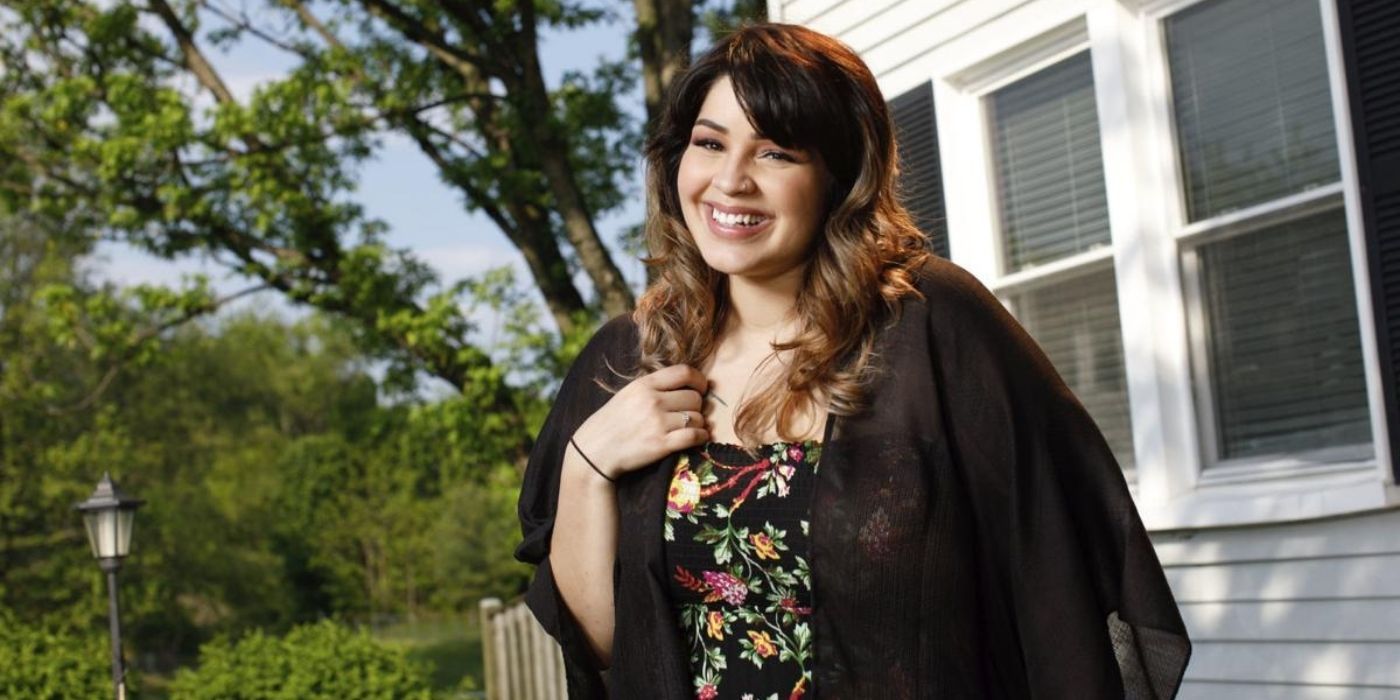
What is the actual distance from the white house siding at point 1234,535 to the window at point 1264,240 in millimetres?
103

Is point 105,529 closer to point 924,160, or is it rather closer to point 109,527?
point 109,527

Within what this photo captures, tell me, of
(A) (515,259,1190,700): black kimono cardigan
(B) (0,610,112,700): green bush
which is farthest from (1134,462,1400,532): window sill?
(B) (0,610,112,700): green bush

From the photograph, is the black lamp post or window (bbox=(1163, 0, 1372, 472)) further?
the black lamp post

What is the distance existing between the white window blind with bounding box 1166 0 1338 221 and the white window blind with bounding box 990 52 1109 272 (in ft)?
1.27

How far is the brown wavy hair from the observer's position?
206cm

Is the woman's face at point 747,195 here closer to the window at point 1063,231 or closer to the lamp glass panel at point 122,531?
the window at point 1063,231

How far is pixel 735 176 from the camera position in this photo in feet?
6.91

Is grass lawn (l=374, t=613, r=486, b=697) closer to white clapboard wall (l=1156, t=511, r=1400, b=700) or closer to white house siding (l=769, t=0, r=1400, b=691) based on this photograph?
white house siding (l=769, t=0, r=1400, b=691)

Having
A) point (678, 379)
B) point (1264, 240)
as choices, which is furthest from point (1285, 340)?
point (678, 379)

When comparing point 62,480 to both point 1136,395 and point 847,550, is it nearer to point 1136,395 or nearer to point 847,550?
point 1136,395

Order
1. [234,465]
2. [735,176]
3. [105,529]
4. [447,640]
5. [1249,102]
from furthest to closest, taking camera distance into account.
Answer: [234,465] < [447,640] < [105,529] < [1249,102] < [735,176]

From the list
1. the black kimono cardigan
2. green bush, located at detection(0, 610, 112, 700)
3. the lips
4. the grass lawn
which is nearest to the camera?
the black kimono cardigan

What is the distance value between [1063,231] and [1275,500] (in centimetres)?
130

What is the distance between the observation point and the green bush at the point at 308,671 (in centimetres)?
930
